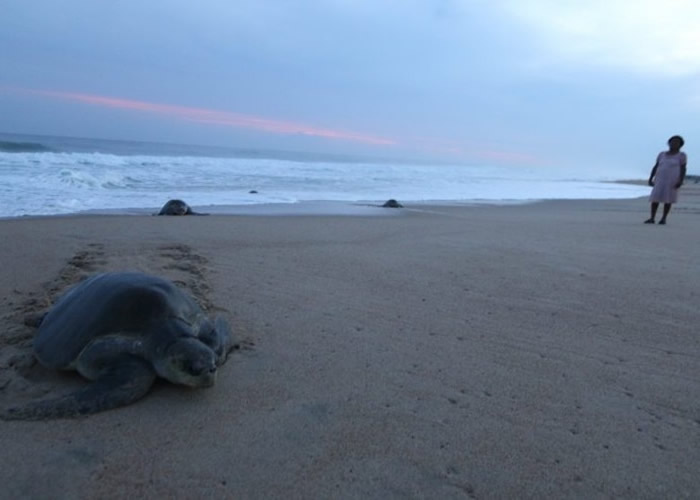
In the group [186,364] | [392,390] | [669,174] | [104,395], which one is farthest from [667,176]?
[104,395]

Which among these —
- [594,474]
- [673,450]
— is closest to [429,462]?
[594,474]

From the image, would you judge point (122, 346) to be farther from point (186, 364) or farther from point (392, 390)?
point (392, 390)

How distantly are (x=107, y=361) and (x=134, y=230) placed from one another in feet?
16.3

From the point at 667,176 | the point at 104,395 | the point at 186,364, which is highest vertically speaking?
the point at 667,176

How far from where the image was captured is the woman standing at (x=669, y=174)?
9172 mm

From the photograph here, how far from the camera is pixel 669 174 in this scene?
926cm

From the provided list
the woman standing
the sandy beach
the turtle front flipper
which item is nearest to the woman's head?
the woman standing

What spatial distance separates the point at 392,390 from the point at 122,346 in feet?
4.31

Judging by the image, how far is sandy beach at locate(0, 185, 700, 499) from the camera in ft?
6.20

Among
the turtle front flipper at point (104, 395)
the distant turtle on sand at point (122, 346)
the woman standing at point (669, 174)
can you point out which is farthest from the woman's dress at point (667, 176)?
the turtle front flipper at point (104, 395)

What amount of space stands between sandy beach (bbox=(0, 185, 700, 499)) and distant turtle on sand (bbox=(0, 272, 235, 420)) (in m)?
0.09

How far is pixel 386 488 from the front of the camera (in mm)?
1835

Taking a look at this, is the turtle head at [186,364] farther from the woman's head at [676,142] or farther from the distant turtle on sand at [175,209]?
the woman's head at [676,142]

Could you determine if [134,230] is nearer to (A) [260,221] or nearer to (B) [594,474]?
(A) [260,221]
